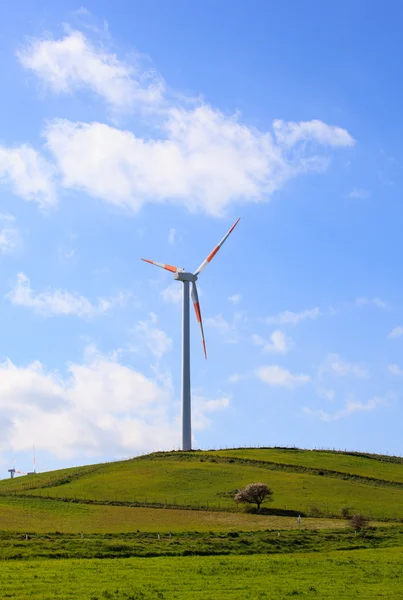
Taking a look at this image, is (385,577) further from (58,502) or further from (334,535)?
(58,502)

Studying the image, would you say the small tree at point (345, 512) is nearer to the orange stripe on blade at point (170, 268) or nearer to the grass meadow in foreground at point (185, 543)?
the grass meadow in foreground at point (185, 543)

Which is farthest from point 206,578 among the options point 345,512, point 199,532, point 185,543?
point 345,512

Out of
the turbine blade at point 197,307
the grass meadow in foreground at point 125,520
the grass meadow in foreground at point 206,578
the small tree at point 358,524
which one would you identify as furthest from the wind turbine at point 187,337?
the grass meadow in foreground at point 206,578

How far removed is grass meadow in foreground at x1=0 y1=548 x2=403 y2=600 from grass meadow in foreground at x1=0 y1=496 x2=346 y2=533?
17091mm

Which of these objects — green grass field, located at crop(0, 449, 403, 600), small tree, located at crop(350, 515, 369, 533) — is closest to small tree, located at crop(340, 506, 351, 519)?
green grass field, located at crop(0, 449, 403, 600)

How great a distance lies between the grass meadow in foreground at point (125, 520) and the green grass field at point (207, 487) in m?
6.56

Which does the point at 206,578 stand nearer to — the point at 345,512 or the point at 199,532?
the point at 199,532

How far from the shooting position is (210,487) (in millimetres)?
92125

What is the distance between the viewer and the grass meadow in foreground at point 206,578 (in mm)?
34094

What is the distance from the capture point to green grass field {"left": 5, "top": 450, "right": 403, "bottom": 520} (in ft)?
272

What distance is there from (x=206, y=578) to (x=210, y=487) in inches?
2135

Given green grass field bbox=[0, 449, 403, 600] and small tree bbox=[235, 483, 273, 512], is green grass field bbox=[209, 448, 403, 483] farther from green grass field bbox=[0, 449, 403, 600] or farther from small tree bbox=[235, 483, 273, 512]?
small tree bbox=[235, 483, 273, 512]

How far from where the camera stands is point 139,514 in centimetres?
7356

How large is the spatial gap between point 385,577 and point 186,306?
86.8 m
